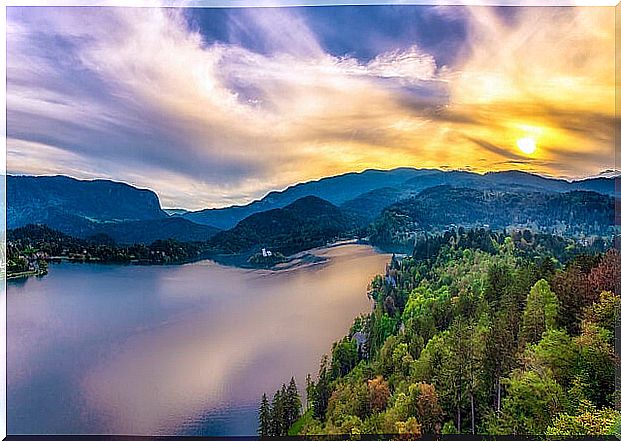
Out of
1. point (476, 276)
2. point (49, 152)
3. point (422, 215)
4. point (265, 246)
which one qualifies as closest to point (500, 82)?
point (422, 215)

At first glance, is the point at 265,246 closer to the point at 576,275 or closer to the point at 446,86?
the point at 446,86

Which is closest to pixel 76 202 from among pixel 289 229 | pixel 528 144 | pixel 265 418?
pixel 289 229

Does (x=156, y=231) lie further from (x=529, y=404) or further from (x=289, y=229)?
(x=529, y=404)

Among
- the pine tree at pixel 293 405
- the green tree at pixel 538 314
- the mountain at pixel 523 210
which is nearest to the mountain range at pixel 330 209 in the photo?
the mountain at pixel 523 210

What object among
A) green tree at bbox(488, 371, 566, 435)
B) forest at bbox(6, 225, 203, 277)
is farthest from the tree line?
green tree at bbox(488, 371, 566, 435)

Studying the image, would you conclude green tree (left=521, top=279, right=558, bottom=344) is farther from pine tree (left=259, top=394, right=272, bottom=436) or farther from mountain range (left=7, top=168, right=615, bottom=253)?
pine tree (left=259, top=394, right=272, bottom=436)
